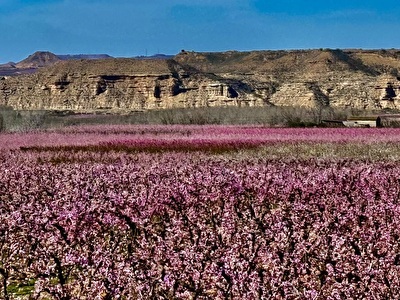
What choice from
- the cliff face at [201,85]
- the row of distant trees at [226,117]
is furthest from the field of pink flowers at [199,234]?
the cliff face at [201,85]

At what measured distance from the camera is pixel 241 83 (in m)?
109

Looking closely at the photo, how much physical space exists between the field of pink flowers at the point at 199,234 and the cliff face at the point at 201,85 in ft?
280

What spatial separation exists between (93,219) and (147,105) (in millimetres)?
101699

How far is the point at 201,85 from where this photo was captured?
10731cm

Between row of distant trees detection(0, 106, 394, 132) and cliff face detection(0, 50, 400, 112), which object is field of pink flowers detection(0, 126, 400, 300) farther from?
cliff face detection(0, 50, 400, 112)

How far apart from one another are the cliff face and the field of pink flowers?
85298 millimetres

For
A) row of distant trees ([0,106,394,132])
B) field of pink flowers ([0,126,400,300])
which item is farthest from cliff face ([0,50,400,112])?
field of pink flowers ([0,126,400,300])

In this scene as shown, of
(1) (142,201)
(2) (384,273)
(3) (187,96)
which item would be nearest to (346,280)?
(2) (384,273)

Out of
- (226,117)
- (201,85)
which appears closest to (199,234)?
(226,117)

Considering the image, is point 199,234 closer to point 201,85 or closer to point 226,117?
point 226,117

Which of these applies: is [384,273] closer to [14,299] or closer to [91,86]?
[14,299]

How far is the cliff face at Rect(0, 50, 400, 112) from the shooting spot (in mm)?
97438

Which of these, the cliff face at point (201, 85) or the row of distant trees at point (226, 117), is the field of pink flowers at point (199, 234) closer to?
the row of distant trees at point (226, 117)

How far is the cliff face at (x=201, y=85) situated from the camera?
97438mm
